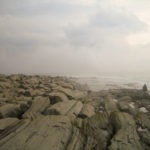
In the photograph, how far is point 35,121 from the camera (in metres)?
8.48

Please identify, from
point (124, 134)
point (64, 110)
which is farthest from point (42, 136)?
point (64, 110)

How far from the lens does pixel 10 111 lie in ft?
38.5

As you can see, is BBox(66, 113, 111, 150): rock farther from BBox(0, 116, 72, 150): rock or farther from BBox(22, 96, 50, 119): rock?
BBox(22, 96, 50, 119): rock

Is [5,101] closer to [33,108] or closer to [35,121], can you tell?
[33,108]

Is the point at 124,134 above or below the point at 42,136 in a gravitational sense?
below

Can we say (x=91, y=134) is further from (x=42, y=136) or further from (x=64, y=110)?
(x=64, y=110)

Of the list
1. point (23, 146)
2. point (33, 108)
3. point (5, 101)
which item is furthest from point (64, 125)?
point (5, 101)

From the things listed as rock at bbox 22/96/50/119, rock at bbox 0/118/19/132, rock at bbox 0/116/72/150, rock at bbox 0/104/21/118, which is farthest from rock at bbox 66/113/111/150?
rock at bbox 0/104/21/118

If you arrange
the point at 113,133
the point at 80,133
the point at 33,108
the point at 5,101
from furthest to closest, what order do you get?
the point at 5,101 < the point at 33,108 < the point at 113,133 < the point at 80,133

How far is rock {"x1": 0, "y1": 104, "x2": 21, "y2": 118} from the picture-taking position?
11277 mm

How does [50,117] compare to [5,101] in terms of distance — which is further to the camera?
[5,101]

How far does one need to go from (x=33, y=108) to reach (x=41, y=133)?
4360 millimetres

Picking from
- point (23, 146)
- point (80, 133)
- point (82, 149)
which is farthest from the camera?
point (80, 133)

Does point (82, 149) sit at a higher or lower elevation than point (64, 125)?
lower
